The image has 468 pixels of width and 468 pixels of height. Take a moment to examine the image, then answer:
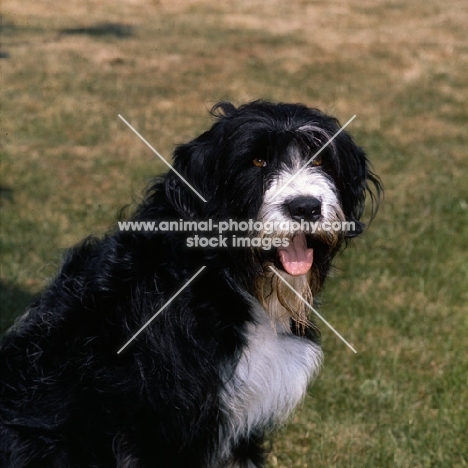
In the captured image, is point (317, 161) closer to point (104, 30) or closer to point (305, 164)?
point (305, 164)

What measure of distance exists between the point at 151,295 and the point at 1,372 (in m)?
0.75

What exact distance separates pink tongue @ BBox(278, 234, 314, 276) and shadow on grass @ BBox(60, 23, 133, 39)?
10724 millimetres

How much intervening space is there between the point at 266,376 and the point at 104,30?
1108 centimetres

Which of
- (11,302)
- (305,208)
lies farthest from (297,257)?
(11,302)

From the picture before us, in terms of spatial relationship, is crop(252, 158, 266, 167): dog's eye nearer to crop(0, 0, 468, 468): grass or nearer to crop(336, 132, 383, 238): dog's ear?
crop(336, 132, 383, 238): dog's ear

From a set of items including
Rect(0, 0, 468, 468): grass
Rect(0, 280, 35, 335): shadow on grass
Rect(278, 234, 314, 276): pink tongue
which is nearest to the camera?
Rect(278, 234, 314, 276): pink tongue

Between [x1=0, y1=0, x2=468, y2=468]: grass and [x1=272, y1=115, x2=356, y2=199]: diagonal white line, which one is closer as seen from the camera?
[x1=272, y1=115, x2=356, y2=199]: diagonal white line

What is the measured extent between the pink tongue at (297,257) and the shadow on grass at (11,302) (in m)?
2.53

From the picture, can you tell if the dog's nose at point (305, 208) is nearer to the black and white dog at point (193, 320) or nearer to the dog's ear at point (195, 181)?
the black and white dog at point (193, 320)

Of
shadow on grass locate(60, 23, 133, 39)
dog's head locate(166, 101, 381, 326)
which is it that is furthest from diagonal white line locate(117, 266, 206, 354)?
shadow on grass locate(60, 23, 133, 39)

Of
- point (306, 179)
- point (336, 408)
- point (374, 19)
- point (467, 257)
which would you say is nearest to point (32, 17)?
point (374, 19)

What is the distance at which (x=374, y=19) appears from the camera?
15.2m

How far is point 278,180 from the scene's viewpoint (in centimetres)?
288

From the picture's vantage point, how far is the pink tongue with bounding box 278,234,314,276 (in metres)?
2.94
